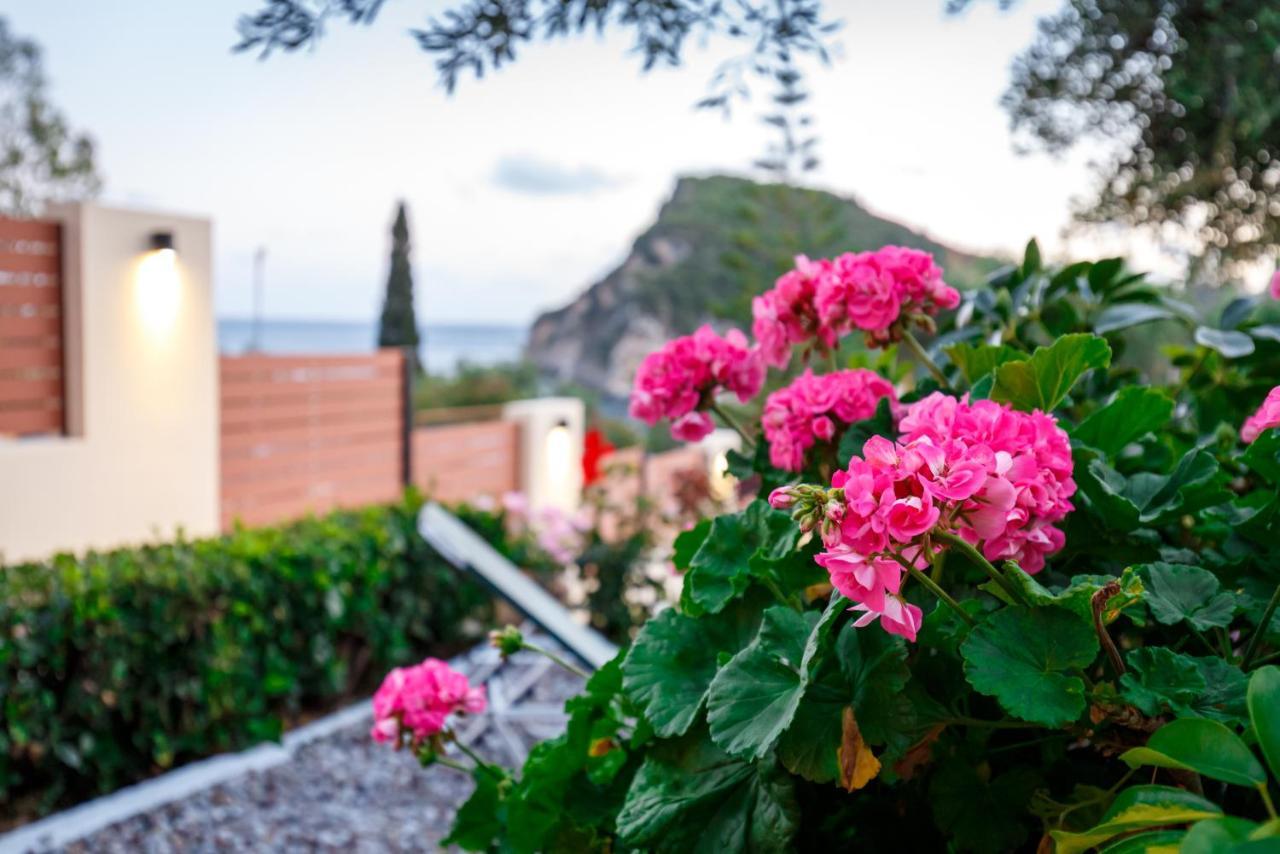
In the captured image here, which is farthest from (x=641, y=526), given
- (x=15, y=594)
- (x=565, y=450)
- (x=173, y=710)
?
(x=565, y=450)

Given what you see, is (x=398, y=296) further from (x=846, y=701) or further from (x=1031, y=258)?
(x=846, y=701)

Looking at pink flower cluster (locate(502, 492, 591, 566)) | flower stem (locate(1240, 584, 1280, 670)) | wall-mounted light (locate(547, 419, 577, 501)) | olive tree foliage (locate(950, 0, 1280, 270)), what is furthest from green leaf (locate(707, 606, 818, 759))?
wall-mounted light (locate(547, 419, 577, 501))

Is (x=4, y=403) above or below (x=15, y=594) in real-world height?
above

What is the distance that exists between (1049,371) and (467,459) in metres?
6.30

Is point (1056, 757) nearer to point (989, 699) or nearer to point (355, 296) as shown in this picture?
point (989, 699)

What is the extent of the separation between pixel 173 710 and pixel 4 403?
5.77 ft

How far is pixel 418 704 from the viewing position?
99cm

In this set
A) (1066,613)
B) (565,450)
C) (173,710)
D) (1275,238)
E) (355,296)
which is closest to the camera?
(1066,613)

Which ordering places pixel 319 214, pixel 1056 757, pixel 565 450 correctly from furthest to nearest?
pixel 319 214 → pixel 565 450 → pixel 1056 757

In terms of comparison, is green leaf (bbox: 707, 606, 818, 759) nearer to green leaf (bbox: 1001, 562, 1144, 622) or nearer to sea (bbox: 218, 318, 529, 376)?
green leaf (bbox: 1001, 562, 1144, 622)

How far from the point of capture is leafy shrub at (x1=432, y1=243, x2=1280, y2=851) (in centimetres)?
45

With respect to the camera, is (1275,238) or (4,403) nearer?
(1275,238)

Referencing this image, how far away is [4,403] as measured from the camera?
156 inches

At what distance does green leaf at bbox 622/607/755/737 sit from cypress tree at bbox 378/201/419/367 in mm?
10454
